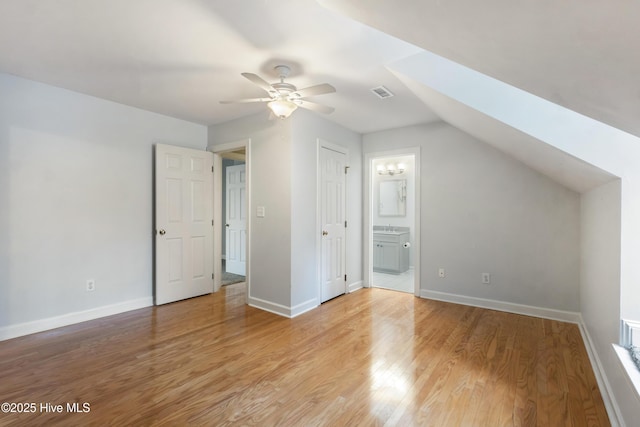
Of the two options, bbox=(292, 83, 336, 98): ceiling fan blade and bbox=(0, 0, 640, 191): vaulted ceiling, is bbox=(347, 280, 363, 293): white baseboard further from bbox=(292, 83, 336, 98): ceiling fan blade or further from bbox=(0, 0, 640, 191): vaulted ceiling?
bbox=(292, 83, 336, 98): ceiling fan blade

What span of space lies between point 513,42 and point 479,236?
3.12 meters

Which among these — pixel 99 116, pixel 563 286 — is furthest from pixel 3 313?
pixel 563 286

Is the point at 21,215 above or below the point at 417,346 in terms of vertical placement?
above

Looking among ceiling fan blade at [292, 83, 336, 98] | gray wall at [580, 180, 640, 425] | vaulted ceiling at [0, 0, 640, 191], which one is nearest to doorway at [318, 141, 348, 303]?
vaulted ceiling at [0, 0, 640, 191]

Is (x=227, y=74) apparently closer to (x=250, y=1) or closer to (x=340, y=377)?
(x=250, y=1)

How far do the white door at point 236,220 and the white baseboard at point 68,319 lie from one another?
1941mm

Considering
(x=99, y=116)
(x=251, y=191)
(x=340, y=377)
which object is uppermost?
(x=99, y=116)

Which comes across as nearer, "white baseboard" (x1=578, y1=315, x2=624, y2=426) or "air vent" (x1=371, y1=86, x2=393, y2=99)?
"white baseboard" (x1=578, y1=315, x2=624, y2=426)

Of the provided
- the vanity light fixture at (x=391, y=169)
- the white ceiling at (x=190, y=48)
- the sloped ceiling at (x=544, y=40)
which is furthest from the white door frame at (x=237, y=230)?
the sloped ceiling at (x=544, y=40)

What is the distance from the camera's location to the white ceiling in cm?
179

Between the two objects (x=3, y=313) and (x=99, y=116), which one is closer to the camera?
(x=3, y=313)

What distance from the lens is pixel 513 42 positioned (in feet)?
3.29

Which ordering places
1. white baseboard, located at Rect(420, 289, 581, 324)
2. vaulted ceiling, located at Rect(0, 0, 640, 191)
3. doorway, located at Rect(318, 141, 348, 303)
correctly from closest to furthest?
1. vaulted ceiling, located at Rect(0, 0, 640, 191)
2. white baseboard, located at Rect(420, 289, 581, 324)
3. doorway, located at Rect(318, 141, 348, 303)

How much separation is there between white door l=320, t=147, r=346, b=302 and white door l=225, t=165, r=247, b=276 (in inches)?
81.9
